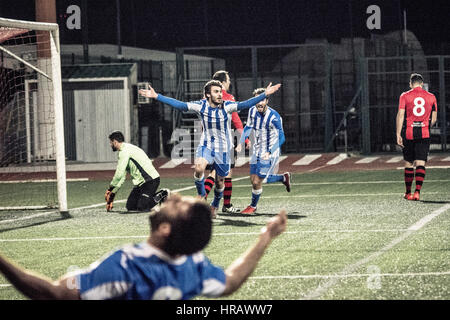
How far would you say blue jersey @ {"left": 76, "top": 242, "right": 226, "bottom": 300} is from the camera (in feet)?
12.6

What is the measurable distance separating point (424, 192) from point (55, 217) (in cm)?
636

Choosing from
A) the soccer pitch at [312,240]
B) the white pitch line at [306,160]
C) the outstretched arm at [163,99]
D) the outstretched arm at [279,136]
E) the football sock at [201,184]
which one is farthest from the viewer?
the white pitch line at [306,160]

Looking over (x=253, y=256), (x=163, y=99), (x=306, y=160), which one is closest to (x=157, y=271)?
(x=253, y=256)

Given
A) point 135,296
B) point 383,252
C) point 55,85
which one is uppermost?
point 55,85

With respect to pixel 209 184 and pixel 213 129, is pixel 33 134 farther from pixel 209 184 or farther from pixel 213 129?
pixel 213 129

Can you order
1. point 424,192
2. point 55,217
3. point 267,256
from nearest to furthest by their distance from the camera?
point 267,256, point 55,217, point 424,192

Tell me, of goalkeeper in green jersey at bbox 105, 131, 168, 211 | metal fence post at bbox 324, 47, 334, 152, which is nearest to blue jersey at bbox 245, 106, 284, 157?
goalkeeper in green jersey at bbox 105, 131, 168, 211

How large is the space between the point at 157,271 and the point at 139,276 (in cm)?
8

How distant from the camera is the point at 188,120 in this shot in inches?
1103

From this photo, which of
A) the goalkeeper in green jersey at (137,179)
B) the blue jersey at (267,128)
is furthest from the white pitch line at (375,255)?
the goalkeeper in green jersey at (137,179)

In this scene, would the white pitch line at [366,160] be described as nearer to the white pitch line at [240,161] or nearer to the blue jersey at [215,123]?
the white pitch line at [240,161]

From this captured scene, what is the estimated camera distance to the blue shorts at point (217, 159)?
504 inches

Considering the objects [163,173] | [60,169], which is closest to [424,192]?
[60,169]

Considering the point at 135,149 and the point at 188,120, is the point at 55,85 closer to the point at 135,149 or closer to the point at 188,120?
the point at 135,149
